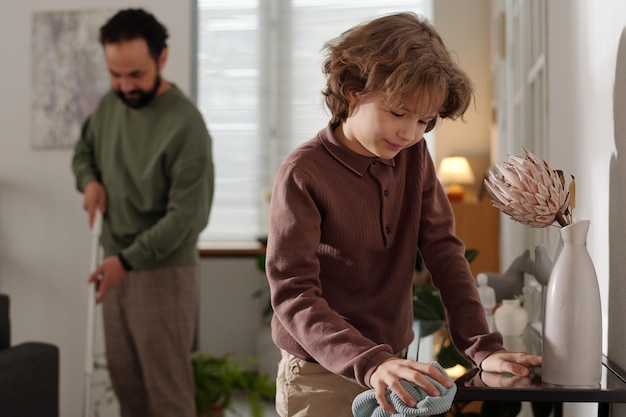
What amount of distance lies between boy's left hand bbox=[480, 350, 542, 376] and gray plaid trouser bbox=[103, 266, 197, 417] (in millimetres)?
1929

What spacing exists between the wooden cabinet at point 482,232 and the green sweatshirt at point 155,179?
1.98 meters

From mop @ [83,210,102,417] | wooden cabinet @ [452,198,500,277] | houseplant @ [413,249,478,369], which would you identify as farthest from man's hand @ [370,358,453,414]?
wooden cabinet @ [452,198,500,277]

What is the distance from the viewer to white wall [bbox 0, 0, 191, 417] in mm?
3748

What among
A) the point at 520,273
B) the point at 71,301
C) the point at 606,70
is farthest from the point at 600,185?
the point at 71,301

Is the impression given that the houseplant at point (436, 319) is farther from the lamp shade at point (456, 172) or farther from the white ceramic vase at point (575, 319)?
the lamp shade at point (456, 172)

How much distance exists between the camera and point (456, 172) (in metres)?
5.28

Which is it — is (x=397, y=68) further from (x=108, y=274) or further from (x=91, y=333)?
(x=91, y=333)

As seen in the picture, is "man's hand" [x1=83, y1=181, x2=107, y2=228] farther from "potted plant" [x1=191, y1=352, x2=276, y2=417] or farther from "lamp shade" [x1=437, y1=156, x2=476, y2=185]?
"lamp shade" [x1=437, y1=156, x2=476, y2=185]

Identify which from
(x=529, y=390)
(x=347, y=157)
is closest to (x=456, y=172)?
(x=347, y=157)

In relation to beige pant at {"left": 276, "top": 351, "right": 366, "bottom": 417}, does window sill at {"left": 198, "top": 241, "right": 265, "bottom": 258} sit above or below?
below

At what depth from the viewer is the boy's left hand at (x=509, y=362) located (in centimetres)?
117

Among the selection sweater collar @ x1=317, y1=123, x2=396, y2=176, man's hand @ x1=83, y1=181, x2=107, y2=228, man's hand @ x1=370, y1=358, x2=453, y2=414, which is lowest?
man's hand @ x1=370, y1=358, x2=453, y2=414

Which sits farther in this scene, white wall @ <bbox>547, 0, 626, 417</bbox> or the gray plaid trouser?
the gray plaid trouser

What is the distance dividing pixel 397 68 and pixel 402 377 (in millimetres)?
416
